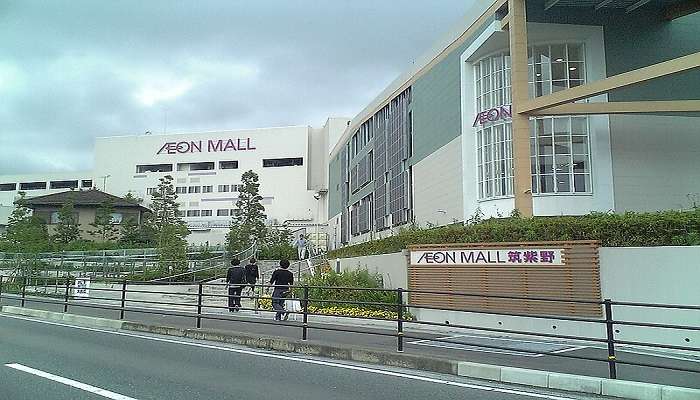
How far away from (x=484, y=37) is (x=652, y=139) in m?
8.11

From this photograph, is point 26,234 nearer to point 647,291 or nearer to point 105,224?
point 105,224

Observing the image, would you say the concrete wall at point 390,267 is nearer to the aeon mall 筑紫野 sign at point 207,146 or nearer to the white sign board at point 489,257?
the white sign board at point 489,257

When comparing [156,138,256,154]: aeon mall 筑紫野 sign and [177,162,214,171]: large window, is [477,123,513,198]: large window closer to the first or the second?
[156,138,256,154]: aeon mall 筑紫野 sign

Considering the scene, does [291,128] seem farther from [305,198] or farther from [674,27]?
[674,27]

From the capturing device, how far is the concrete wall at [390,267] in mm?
18312

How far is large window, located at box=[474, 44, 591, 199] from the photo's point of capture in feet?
76.1

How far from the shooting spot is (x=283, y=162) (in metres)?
69.6

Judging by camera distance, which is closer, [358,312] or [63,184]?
[358,312]

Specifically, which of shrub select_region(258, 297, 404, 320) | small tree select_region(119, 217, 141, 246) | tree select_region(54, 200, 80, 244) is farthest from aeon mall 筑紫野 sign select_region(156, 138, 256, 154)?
shrub select_region(258, 297, 404, 320)

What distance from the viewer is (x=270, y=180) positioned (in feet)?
226

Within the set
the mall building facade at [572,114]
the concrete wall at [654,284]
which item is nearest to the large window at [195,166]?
the mall building facade at [572,114]

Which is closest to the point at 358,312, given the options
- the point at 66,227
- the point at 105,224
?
the point at 66,227

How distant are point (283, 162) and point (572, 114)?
1980 inches

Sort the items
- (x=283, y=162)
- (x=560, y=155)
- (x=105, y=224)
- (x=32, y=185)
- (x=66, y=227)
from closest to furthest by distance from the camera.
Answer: (x=560, y=155), (x=66, y=227), (x=105, y=224), (x=283, y=162), (x=32, y=185)
